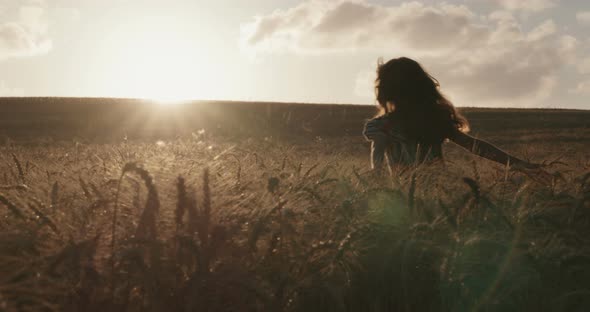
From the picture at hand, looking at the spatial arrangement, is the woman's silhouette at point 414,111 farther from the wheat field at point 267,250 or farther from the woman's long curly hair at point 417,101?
the wheat field at point 267,250

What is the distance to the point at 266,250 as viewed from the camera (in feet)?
5.56

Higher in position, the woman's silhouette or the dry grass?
the woman's silhouette

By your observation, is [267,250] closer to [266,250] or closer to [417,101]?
[266,250]

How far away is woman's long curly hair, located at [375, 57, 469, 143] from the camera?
186 inches

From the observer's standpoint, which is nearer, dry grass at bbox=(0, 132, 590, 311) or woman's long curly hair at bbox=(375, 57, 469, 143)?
dry grass at bbox=(0, 132, 590, 311)

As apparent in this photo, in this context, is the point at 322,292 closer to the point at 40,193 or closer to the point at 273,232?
the point at 273,232

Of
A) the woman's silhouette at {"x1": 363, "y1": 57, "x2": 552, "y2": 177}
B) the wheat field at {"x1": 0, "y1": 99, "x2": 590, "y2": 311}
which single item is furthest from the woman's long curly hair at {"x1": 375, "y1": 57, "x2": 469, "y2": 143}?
the wheat field at {"x1": 0, "y1": 99, "x2": 590, "y2": 311}

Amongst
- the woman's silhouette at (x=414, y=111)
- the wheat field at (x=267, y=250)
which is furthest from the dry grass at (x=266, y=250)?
the woman's silhouette at (x=414, y=111)

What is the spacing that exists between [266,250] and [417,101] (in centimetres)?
340

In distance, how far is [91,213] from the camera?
1732 millimetres

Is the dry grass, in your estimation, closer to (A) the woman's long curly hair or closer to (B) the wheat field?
(B) the wheat field

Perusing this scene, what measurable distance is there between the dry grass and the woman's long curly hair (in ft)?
8.80

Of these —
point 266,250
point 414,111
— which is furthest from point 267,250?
point 414,111

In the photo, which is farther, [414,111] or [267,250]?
[414,111]
